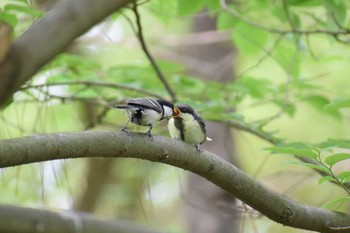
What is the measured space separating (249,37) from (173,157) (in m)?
1.46

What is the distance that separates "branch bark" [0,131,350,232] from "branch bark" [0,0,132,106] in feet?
1.68

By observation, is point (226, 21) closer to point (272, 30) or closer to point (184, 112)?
point (272, 30)

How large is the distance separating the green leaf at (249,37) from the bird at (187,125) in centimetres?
93

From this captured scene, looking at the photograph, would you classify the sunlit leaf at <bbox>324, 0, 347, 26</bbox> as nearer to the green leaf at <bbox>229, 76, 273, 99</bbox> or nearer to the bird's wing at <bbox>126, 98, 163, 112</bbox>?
the green leaf at <bbox>229, 76, 273, 99</bbox>

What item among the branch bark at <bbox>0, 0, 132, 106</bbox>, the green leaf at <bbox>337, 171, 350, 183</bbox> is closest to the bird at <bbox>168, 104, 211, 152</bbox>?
the green leaf at <bbox>337, 171, 350, 183</bbox>

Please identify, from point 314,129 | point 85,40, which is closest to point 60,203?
point 85,40

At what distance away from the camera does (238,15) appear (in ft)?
8.57

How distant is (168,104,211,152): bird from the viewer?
1926mm

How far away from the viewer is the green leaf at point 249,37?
2859 millimetres

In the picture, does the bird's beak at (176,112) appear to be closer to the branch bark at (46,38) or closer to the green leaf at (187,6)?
the green leaf at (187,6)

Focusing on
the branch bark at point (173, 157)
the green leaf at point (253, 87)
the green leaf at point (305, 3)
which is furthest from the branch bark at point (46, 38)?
the green leaf at point (253, 87)

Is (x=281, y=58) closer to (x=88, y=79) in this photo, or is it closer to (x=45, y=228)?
(x=88, y=79)

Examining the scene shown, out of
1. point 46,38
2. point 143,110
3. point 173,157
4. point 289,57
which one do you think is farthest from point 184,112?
point 46,38

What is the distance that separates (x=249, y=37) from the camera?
9.41 feet
